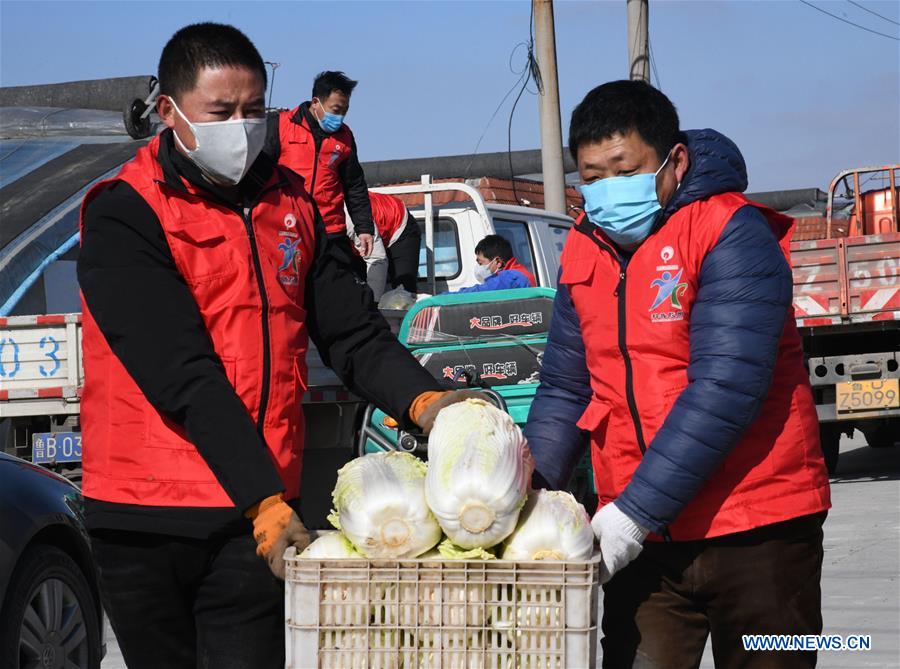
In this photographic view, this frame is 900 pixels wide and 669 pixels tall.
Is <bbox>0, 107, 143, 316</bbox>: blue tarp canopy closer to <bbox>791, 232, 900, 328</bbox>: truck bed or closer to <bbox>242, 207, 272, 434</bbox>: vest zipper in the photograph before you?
<bbox>791, 232, 900, 328</bbox>: truck bed

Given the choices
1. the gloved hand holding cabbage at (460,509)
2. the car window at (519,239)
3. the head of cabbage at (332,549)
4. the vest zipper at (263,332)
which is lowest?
the head of cabbage at (332,549)

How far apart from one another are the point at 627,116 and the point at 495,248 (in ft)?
24.7

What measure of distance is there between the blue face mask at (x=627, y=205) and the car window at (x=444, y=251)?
8.48 meters

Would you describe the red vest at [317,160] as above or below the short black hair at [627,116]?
above

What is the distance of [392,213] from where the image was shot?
11297mm

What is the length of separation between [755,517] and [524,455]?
0.79m

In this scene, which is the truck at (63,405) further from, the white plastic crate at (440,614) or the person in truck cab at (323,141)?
the white plastic crate at (440,614)

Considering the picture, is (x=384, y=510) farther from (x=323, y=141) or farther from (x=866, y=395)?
(x=866, y=395)

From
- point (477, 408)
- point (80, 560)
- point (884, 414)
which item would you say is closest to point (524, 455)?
point (477, 408)

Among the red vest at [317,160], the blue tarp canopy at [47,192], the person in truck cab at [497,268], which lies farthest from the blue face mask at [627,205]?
the blue tarp canopy at [47,192]

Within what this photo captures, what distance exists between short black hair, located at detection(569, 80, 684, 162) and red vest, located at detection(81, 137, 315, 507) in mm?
873

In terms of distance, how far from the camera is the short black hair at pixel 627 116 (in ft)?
11.8

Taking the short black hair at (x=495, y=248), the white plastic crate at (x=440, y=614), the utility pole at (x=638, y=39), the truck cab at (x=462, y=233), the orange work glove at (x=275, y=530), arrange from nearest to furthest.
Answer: the white plastic crate at (x=440, y=614), the orange work glove at (x=275, y=530), the short black hair at (x=495, y=248), the truck cab at (x=462, y=233), the utility pole at (x=638, y=39)

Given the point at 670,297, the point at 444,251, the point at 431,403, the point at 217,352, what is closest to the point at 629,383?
the point at 670,297
